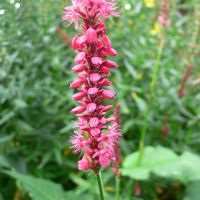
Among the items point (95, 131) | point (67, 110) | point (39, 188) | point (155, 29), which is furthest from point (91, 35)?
point (155, 29)

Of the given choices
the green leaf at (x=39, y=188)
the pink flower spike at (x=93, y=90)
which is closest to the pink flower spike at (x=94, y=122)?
the pink flower spike at (x=93, y=90)

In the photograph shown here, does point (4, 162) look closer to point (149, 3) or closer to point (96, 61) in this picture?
point (96, 61)

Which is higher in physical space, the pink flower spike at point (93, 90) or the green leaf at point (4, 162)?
the pink flower spike at point (93, 90)

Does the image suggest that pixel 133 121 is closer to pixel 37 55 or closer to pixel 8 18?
pixel 37 55

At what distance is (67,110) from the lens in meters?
4.48

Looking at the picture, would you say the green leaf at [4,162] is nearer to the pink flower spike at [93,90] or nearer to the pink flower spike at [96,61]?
the pink flower spike at [93,90]

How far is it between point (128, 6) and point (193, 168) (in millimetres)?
2274

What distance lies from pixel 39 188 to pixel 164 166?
1.26 metres

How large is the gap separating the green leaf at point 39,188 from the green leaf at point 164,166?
72 cm

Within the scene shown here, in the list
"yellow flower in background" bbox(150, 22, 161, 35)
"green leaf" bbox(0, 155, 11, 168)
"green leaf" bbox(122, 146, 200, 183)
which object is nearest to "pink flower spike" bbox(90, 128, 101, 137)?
"green leaf" bbox(122, 146, 200, 183)

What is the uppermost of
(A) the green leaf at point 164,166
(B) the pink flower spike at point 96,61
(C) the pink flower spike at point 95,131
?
(B) the pink flower spike at point 96,61

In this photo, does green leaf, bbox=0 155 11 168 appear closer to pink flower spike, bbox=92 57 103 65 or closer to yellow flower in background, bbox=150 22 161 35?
pink flower spike, bbox=92 57 103 65

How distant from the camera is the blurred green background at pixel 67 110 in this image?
3994 mm

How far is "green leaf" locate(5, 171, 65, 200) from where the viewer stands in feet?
10.8
